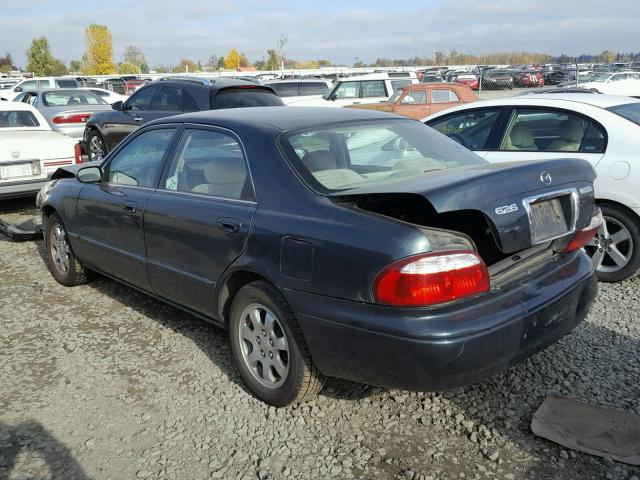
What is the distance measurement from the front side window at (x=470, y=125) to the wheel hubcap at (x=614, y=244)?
4.48 ft

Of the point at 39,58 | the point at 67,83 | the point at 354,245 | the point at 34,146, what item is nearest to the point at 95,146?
the point at 34,146

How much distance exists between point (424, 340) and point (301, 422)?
971 millimetres

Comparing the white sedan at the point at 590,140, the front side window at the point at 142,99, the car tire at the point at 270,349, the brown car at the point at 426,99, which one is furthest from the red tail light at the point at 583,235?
the brown car at the point at 426,99

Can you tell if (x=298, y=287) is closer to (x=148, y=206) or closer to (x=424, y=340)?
(x=424, y=340)

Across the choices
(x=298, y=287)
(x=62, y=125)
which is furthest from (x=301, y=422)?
(x=62, y=125)

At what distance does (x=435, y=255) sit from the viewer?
2.69 metres

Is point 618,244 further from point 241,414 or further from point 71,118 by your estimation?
point 71,118

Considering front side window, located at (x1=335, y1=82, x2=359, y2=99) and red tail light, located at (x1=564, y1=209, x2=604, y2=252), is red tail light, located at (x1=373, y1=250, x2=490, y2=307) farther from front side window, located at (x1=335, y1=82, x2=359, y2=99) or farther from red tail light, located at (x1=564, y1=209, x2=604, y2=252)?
front side window, located at (x1=335, y1=82, x2=359, y2=99)

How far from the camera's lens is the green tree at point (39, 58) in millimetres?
74812

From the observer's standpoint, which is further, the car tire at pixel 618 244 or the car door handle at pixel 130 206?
the car tire at pixel 618 244

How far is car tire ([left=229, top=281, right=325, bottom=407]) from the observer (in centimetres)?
312

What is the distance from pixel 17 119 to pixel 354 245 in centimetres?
809

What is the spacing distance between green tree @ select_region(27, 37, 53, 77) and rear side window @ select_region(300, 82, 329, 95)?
214ft

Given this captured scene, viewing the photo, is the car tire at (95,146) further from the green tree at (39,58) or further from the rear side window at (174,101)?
the green tree at (39,58)
